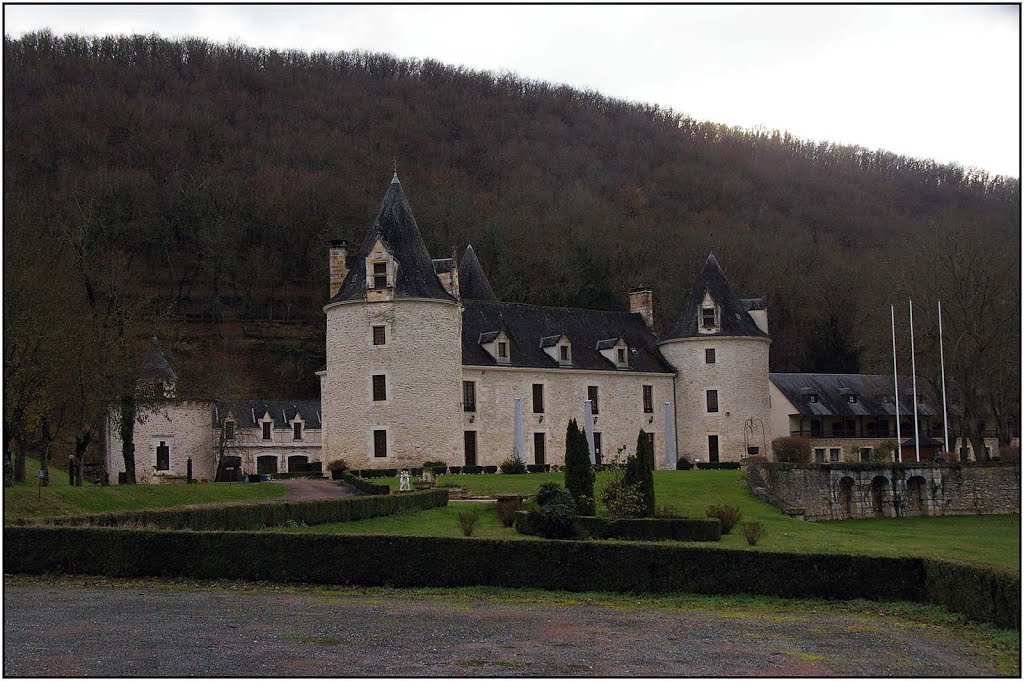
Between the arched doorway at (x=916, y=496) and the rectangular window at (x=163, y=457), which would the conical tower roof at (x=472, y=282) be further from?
the arched doorway at (x=916, y=496)

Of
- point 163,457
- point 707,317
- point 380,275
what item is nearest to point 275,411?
point 163,457

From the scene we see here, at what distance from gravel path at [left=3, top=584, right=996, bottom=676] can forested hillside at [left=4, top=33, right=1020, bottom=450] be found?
2548cm

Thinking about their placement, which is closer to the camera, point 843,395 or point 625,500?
point 625,500

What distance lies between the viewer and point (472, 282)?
56969 millimetres

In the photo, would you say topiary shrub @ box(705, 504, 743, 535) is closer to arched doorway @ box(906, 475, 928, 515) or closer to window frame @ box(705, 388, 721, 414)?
arched doorway @ box(906, 475, 928, 515)

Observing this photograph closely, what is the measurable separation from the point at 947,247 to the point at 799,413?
14615 millimetres

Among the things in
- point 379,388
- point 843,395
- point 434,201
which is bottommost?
point 843,395

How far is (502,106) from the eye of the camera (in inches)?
4683

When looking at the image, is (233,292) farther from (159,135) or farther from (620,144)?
(620,144)

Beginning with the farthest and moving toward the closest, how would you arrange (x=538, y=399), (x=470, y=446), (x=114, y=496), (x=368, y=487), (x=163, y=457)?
(x=163, y=457)
(x=538, y=399)
(x=470, y=446)
(x=368, y=487)
(x=114, y=496)

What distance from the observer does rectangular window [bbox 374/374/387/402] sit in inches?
1754

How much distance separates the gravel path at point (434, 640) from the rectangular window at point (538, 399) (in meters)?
32.7

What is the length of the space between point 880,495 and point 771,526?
48.9 ft

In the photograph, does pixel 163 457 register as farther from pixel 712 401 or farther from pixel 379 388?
pixel 712 401
